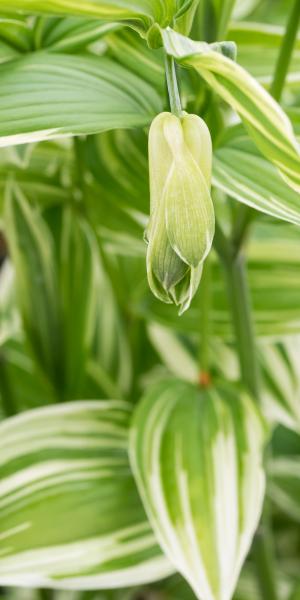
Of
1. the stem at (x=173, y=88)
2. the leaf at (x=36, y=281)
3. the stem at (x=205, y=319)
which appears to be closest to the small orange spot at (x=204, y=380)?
the stem at (x=205, y=319)

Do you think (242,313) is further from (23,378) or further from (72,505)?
(23,378)

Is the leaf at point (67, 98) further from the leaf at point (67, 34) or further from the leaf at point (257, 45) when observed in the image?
the leaf at point (257, 45)

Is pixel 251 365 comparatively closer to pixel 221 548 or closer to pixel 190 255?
pixel 221 548

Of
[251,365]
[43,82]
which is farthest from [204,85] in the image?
[251,365]

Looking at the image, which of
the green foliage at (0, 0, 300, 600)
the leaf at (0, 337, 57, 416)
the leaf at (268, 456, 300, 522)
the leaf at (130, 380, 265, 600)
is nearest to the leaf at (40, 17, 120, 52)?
the green foliage at (0, 0, 300, 600)

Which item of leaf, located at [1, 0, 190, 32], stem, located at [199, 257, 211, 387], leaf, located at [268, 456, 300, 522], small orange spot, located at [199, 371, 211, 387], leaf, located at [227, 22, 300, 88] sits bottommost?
leaf, located at [268, 456, 300, 522]

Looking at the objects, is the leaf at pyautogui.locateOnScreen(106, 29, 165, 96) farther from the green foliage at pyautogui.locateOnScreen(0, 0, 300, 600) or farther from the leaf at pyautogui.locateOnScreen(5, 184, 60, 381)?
the leaf at pyautogui.locateOnScreen(5, 184, 60, 381)
